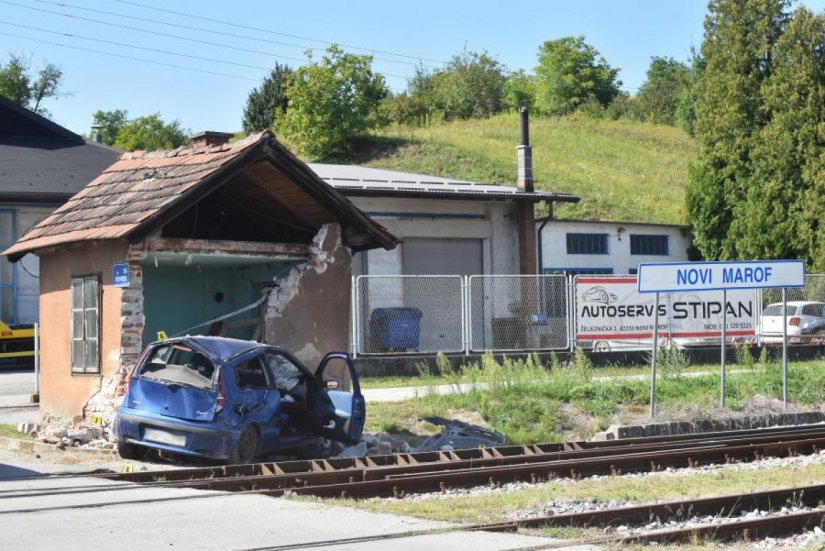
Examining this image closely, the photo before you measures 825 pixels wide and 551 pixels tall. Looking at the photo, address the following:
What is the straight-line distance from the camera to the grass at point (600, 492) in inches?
422

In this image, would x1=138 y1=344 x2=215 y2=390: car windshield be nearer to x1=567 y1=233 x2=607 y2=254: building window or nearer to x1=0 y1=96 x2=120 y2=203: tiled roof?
x1=0 y1=96 x2=120 y2=203: tiled roof

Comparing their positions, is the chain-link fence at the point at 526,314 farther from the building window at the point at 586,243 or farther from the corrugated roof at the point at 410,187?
the building window at the point at 586,243

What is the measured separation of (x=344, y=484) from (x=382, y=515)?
67.6 inches

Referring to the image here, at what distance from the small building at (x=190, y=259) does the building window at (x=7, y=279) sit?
51.6 feet

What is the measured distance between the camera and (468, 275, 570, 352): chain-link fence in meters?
29.3

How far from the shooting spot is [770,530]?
9.70 metres

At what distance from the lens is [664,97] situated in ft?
323

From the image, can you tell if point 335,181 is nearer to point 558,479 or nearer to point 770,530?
point 558,479

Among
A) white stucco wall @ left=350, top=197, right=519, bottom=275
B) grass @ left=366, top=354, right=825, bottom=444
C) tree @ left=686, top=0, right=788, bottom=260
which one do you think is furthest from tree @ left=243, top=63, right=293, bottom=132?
grass @ left=366, top=354, right=825, bottom=444

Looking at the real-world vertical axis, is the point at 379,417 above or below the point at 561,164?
below

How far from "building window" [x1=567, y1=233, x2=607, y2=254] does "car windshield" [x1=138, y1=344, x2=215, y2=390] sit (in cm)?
2856

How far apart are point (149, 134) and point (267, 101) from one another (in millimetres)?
9320

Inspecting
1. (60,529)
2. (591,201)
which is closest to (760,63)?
(591,201)

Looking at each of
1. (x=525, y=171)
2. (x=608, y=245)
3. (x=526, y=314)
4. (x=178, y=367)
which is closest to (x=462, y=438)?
(x=178, y=367)
